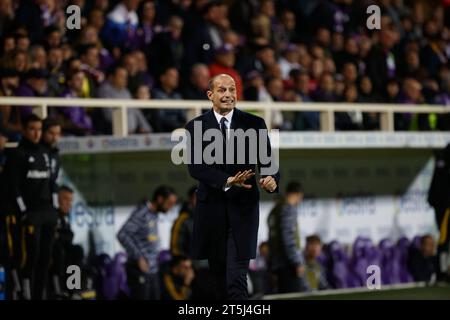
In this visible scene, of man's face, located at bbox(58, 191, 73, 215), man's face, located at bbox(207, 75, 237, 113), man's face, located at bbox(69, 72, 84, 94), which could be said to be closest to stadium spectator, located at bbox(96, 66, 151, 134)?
man's face, located at bbox(69, 72, 84, 94)

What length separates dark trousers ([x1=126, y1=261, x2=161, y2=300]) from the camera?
13789mm

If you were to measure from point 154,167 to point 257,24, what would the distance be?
159 inches

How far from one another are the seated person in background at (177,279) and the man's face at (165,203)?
565mm

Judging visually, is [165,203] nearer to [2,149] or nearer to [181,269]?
[181,269]

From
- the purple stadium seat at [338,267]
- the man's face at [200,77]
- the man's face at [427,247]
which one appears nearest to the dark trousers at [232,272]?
the man's face at [200,77]

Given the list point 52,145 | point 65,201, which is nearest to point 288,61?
point 65,201

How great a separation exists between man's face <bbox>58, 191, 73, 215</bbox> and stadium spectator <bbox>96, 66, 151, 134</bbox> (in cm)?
120

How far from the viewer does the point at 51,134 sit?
12984 millimetres

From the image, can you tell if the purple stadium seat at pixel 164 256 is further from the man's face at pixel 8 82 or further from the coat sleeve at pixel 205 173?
the coat sleeve at pixel 205 173

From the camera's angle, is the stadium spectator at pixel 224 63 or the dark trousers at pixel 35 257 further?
the stadium spectator at pixel 224 63

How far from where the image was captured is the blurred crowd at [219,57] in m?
14.1

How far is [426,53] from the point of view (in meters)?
20.1

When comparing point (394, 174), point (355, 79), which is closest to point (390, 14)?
point (355, 79)

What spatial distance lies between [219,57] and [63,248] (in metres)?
3.96
